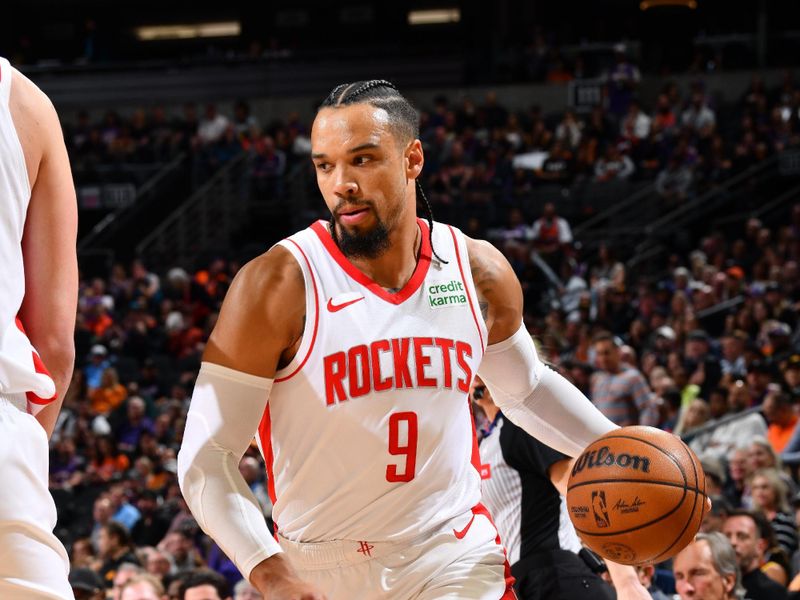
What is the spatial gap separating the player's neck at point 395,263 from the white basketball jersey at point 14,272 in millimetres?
1229

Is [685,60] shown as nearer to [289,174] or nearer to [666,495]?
[289,174]

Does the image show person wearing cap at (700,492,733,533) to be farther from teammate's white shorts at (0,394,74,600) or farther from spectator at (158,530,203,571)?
teammate's white shorts at (0,394,74,600)

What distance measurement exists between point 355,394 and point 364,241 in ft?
1.40

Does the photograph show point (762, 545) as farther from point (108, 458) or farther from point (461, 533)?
point (108, 458)

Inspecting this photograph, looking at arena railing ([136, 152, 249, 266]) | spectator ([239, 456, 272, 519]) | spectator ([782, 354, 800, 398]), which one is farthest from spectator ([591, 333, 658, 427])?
arena railing ([136, 152, 249, 266])

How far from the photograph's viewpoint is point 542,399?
148 inches

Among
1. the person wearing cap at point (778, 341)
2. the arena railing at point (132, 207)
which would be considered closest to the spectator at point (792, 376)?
the person wearing cap at point (778, 341)

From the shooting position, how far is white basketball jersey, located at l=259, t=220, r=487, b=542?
3207 millimetres

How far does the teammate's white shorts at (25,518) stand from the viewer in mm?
2109

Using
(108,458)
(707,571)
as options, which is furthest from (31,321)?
→ (108,458)

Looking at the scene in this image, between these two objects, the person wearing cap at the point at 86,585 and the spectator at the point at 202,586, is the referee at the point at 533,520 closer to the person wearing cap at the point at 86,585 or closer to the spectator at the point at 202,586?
the spectator at the point at 202,586

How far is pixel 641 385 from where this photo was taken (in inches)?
402

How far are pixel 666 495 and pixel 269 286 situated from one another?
1215mm

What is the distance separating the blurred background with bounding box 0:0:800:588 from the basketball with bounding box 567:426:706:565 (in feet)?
12.4
